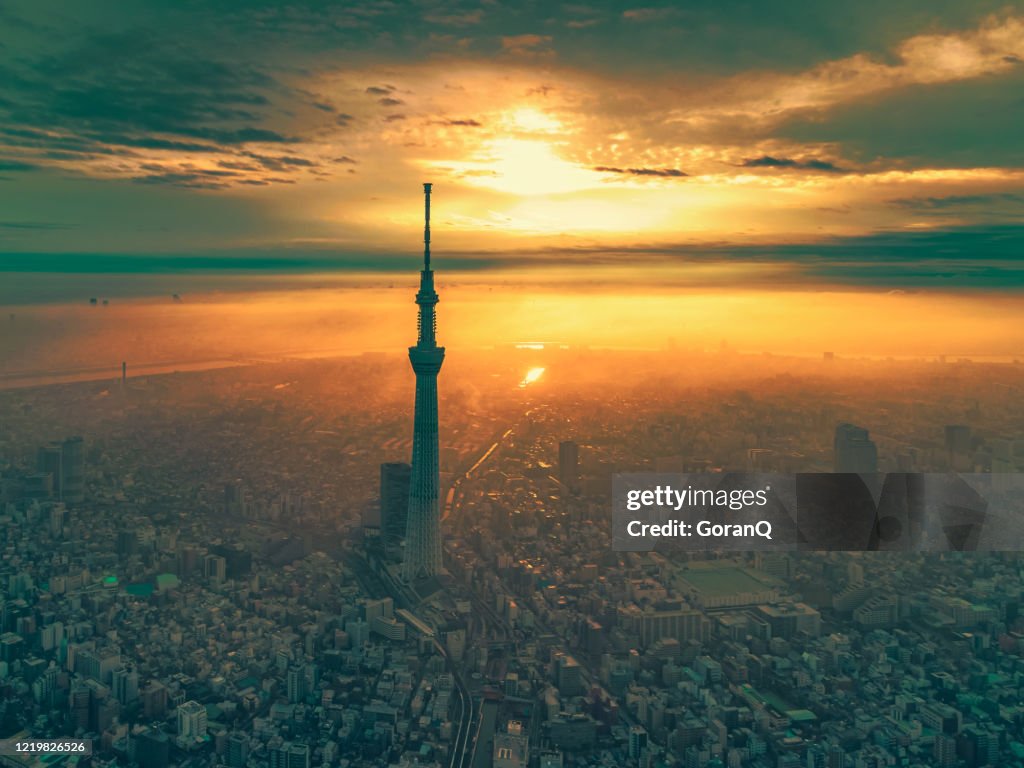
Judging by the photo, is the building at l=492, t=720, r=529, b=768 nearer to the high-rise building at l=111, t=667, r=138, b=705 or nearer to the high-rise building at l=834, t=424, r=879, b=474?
the high-rise building at l=111, t=667, r=138, b=705

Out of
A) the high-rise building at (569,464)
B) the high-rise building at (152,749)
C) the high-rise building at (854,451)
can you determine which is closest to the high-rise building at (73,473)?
the high-rise building at (152,749)

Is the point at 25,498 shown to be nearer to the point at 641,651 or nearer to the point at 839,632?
the point at 641,651

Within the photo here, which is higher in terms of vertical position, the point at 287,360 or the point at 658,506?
the point at 287,360

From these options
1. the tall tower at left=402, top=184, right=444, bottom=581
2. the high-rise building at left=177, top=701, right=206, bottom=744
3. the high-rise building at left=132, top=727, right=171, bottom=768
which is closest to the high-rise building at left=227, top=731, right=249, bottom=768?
the high-rise building at left=177, top=701, right=206, bottom=744

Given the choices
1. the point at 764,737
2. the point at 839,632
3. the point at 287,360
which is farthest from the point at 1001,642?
the point at 287,360

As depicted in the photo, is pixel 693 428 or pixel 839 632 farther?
pixel 693 428

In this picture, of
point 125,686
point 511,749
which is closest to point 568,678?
point 511,749
